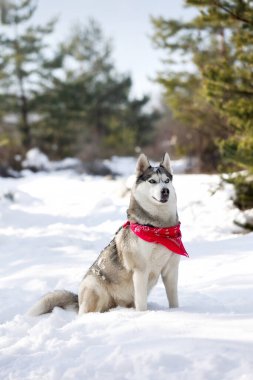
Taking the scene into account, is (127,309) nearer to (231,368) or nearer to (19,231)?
(231,368)

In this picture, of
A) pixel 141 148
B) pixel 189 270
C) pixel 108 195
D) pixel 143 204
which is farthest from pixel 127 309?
pixel 141 148

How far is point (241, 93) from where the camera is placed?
9.81 metres

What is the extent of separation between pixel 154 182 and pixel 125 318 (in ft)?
4.17

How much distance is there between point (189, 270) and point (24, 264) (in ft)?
9.85

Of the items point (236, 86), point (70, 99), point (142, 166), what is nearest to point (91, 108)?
point (70, 99)

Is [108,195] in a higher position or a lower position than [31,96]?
lower

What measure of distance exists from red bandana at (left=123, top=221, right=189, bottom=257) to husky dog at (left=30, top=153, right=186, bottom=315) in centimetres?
4

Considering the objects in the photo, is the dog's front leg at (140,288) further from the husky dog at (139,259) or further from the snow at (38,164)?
the snow at (38,164)

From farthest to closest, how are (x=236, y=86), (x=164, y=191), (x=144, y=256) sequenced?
(x=236, y=86), (x=144, y=256), (x=164, y=191)

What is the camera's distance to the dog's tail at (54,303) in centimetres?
477

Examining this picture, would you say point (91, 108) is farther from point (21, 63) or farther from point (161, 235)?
point (161, 235)

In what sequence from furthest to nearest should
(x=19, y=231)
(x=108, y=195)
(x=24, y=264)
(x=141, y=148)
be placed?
1. (x=141, y=148)
2. (x=108, y=195)
3. (x=19, y=231)
4. (x=24, y=264)

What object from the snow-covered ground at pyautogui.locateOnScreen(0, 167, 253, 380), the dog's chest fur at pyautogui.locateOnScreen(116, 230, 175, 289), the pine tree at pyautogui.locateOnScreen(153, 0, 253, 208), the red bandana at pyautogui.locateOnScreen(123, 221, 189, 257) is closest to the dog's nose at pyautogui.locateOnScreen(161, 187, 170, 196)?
the red bandana at pyautogui.locateOnScreen(123, 221, 189, 257)

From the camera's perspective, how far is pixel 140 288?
426 centimetres
